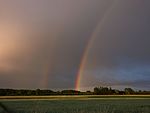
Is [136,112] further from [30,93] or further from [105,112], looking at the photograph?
[30,93]

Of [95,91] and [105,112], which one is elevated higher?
[95,91]

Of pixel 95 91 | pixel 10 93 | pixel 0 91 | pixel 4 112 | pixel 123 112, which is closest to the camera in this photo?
pixel 4 112

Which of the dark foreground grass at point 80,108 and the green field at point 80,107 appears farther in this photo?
the green field at point 80,107

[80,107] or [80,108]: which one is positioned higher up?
[80,107]

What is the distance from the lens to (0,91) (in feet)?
549

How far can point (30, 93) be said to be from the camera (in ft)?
594

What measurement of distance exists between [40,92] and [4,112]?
156 m

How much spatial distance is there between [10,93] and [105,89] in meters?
56.2

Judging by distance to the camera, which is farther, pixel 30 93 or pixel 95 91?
pixel 95 91

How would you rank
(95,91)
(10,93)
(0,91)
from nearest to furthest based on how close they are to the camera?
1. (0,91)
2. (10,93)
3. (95,91)

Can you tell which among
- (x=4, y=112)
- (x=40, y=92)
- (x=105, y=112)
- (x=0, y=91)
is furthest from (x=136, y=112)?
(x=40, y=92)

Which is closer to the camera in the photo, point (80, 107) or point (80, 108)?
point (80, 108)

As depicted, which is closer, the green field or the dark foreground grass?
the dark foreground grass

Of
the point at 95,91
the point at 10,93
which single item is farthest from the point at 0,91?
the point at 95,91
